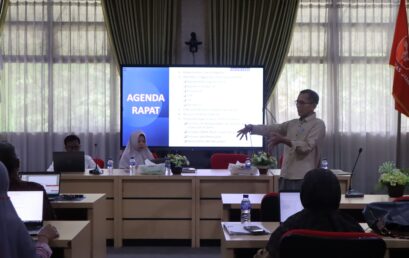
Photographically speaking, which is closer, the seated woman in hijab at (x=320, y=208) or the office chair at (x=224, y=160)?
the seated woman in hijab at (x=320, y=208)

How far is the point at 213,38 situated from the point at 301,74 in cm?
137

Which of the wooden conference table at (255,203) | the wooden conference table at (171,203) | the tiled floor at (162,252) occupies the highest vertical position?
the wooden conference table at (255,203)

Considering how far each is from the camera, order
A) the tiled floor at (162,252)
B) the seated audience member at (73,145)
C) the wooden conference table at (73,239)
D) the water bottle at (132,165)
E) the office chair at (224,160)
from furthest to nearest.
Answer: the office chair at (224,160), the seated audience member at (73,145), the water bottle at (132,165), the tiled floor at (162,252), the wooden conference table at (73,239)

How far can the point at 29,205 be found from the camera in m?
3.09

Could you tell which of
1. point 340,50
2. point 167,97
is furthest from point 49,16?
point 340,50

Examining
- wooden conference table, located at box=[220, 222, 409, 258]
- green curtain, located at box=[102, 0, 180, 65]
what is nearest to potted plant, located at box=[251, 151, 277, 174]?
green curtain, located at box=[102, 0, 180, 65]

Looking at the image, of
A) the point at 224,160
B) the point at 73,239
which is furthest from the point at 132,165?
the point at 73,239

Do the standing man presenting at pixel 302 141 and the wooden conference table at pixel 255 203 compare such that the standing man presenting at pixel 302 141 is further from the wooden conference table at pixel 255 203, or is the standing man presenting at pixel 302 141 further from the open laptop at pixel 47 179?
the open laptop at pixel 47 179

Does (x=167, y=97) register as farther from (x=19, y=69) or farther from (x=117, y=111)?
(x=19, y=69)

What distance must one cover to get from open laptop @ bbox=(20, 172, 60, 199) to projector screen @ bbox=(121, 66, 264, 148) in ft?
10.4

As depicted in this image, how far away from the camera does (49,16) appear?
303 inches

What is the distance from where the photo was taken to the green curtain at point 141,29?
7.60 meters

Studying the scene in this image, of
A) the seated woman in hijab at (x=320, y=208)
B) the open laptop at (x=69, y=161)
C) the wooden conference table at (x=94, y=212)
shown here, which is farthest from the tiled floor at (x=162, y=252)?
the seated woman in hijab at (x=320, y=208)

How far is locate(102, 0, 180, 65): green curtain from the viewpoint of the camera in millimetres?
7598
